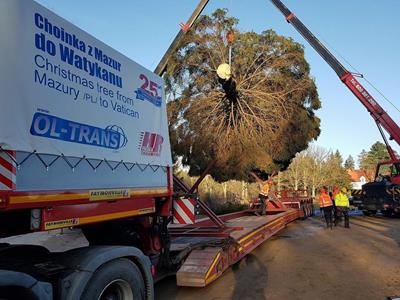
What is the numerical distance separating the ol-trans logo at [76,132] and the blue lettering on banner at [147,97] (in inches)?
27.4

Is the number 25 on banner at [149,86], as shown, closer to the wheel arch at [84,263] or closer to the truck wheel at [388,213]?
the wheel arch at [84,263]

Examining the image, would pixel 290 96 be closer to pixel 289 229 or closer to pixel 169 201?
pixel 289 229

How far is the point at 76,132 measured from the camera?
399 cm

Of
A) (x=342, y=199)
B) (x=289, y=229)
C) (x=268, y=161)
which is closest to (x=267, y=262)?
(x=289, y=229)

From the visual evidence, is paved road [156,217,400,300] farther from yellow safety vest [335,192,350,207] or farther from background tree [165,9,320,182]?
background tree [165,9,320,182]

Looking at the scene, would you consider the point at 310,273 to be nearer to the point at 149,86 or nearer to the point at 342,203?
the point at 149,86

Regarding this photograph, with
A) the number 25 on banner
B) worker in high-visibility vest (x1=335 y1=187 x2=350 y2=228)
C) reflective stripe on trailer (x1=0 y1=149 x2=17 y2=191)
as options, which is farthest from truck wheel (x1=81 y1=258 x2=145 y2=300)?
worker in high-visibility vest (x1=335 y1=187 x2=350 y2=228)

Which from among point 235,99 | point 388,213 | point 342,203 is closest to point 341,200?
point 342,203

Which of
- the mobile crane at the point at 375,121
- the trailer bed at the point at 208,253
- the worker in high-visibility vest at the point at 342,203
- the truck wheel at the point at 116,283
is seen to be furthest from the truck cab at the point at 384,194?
the truck wheel at the point at 116,283

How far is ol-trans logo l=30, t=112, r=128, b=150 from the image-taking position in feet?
11.7

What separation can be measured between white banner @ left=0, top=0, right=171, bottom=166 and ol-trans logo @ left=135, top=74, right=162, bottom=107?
0.08 ft

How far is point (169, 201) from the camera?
5801 millimetres

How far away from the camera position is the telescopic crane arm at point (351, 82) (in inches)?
803

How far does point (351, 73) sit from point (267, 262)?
14911 millimetres
